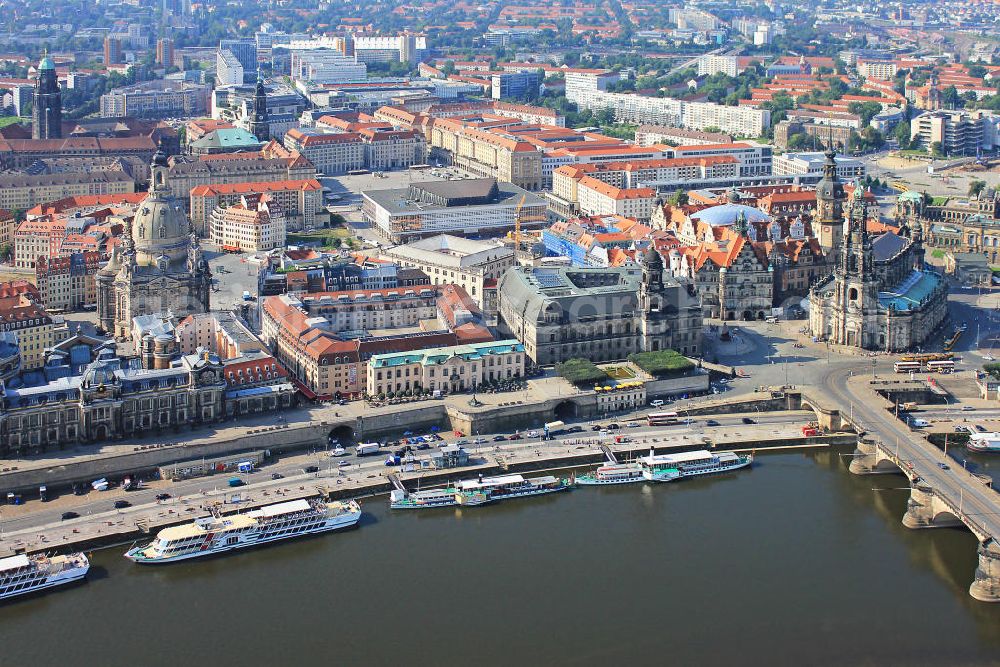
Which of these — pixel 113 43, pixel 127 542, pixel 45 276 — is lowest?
pixel 127 542

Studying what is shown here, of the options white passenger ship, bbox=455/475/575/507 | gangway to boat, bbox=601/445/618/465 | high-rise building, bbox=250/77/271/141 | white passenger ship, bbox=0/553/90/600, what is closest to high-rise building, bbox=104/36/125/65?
high-rise building, bbox=250/77/271/141

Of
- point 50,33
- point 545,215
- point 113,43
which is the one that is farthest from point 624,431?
point 50,33

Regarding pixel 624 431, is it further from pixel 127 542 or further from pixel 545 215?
pixel 545 215

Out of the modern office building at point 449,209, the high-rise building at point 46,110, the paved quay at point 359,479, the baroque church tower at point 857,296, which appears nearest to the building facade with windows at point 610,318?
the baroque church tower at point 857,296

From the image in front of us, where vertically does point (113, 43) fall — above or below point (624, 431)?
above

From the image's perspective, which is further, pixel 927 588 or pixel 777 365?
pixel 777 365

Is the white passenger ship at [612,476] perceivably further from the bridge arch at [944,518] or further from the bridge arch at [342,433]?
the bridge arch at [944,518]

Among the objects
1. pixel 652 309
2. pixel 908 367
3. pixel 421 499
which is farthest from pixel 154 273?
pixel 908 367
